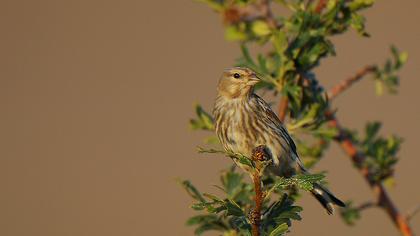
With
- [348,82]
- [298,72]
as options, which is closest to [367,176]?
[348,82]

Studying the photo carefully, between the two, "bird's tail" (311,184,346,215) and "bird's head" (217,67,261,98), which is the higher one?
"bird's head" (217,67,261,98)

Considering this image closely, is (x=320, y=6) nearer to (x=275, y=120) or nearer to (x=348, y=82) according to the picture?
(x=348, y=82)

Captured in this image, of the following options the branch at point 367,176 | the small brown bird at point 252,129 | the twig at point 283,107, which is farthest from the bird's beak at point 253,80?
the branch at point 367,176

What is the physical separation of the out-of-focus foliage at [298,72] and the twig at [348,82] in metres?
0.06

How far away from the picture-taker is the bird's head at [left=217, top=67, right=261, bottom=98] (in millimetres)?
6804

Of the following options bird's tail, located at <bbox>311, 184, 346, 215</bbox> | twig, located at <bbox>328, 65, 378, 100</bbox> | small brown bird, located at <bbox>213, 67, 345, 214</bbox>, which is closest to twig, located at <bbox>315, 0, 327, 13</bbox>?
twig, located at <bbox>328, 65, 378, 100</bbox>

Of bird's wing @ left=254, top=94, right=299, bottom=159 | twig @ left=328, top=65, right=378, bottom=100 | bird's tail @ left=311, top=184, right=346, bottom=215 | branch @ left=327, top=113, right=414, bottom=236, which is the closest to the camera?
branch @ left=327, top=113, right=414, bottom=236

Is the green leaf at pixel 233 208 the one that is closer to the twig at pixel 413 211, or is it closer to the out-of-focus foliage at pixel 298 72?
the out-of-focus foliage at pixel 298 72

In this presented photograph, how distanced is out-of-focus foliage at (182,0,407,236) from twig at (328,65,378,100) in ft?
0.20

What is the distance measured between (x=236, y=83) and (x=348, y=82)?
1.68 meters

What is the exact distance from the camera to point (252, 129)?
664 centimetres

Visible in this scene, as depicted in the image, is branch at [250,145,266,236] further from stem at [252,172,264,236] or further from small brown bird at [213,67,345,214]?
small brown bird at [213,67,345,214]

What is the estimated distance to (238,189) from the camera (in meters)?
4.96

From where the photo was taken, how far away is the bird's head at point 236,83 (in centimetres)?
680
